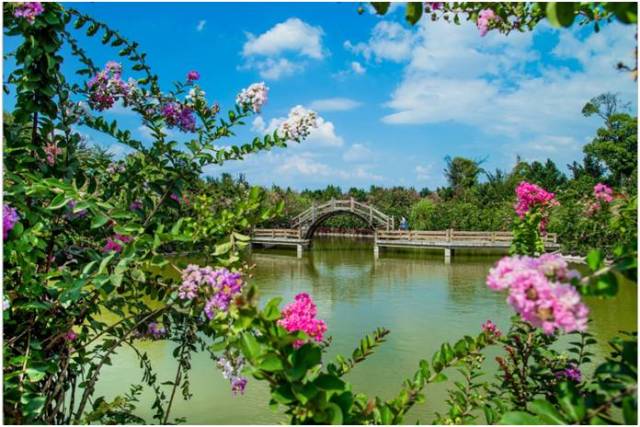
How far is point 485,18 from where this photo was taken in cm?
147

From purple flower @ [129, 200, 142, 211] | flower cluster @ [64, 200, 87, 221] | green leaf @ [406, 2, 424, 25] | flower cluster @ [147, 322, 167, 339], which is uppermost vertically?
green leaf @ [406, 2, 424, 25]

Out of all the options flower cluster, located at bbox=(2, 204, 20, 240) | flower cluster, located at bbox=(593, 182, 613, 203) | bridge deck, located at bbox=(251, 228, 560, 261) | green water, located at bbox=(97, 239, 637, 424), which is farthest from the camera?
bridge deck, located at bbox=(251, 228, 560, 261)

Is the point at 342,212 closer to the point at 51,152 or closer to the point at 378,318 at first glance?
the point at 378,318

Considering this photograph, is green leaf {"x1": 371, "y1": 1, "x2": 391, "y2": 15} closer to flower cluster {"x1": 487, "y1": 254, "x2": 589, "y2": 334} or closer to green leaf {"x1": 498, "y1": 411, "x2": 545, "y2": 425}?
flower cluster {"x1": 487, "y1": 254, "x2": 589, "y2": 334}

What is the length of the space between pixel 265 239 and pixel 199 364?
15807 millimetres

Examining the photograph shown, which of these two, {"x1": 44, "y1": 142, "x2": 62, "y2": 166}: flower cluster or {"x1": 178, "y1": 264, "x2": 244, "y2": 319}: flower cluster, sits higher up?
{"x1": 44, "y1": 142, "x2": 62, "y2": 166}: flower cluster

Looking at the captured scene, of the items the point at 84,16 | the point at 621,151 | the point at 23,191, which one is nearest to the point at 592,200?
the point at 23,191

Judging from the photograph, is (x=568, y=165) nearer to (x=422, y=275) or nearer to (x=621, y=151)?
(x=621, y=151)

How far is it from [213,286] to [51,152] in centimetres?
92

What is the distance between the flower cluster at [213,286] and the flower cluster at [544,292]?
50 centimetres

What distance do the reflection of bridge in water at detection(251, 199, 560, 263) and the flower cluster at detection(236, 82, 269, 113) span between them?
590 inches

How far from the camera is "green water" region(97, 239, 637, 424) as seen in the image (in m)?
3.81

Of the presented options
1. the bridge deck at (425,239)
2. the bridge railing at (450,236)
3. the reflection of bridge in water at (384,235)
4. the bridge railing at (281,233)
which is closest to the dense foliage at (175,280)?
the bridge deck at (425,239)

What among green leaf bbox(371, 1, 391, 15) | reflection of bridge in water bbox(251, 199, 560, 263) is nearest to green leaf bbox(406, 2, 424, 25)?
green leaf bbox(371, 1, 391, 15)
